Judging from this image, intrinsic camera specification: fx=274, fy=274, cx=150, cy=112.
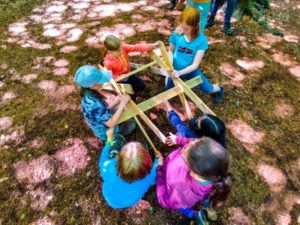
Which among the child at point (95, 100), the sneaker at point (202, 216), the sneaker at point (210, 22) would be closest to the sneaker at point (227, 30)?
the sneaker at point (210, 22)

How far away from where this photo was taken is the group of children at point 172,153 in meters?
1.96

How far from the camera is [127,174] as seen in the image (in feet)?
6.63

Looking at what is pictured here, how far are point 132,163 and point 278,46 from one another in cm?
408

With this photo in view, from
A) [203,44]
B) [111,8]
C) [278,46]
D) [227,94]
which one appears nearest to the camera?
[203,44]

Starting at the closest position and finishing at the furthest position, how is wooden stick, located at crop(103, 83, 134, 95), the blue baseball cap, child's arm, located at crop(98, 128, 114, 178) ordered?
the blue baseball cap
child's arm, located at crop(98, 128, 114, 178)
wooden stick, located at crop(103, 83, 134, 95)

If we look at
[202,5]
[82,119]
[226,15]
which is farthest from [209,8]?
[82,119]

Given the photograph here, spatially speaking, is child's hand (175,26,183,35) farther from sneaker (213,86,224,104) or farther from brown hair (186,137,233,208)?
brown hair (186,137,233,208)

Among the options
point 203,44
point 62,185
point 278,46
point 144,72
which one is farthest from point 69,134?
point 278,46

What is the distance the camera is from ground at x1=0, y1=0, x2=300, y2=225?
9.00 ft

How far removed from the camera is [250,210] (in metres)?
2.73

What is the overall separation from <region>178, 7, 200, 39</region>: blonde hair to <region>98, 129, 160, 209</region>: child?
4.65 feet

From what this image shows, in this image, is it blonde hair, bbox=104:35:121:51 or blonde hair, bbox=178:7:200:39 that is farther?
blonde hair, bbox=104:35:121:51

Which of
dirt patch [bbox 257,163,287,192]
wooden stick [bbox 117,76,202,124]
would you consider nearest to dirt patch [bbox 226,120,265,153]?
dirt patch [bbox 257,163,287,192]

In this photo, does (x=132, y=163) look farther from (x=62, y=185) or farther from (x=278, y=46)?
(x=278, y=46)
